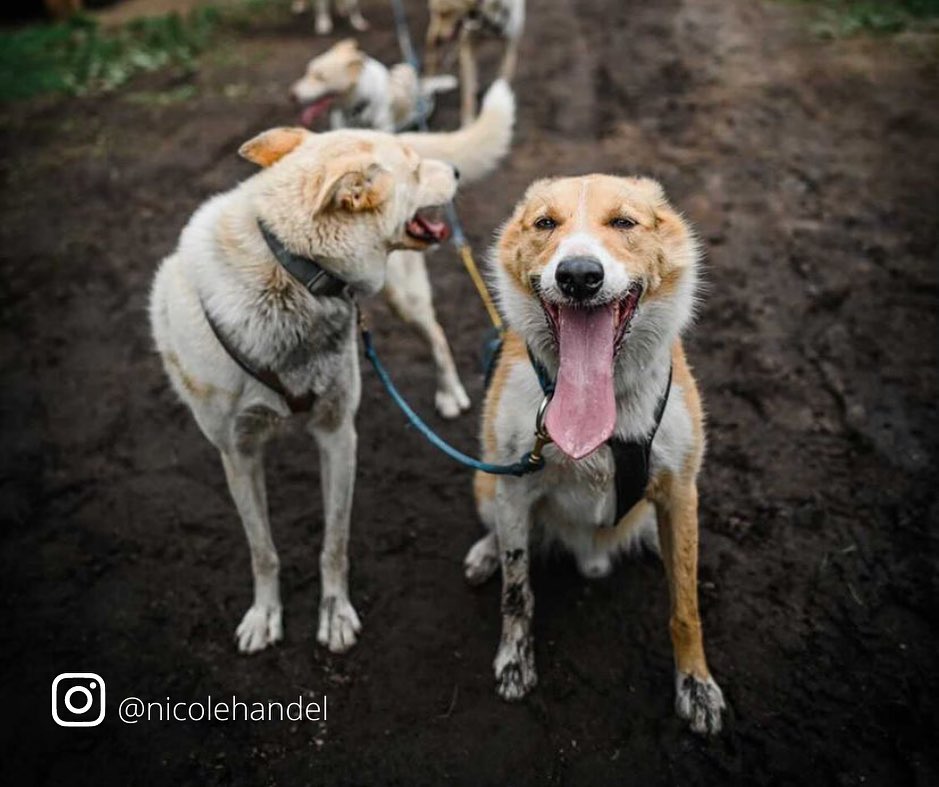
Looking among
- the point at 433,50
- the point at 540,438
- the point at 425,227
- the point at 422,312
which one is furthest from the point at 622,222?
the point at 433,50

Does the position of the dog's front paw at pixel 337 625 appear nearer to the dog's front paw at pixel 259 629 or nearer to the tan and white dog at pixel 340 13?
the dog's front paw at pixel 259 629

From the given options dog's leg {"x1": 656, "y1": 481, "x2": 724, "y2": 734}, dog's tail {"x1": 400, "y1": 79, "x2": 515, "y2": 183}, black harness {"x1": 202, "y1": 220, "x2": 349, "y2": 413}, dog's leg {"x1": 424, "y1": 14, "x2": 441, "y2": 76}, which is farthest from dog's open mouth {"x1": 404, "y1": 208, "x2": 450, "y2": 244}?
dog's leg {"x1": 424, "y1": 14, "x2": 441, "y2": 76}

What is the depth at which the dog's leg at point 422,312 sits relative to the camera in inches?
136

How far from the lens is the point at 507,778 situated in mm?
2266

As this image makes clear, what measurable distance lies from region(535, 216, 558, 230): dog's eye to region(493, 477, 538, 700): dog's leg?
2.76 ft

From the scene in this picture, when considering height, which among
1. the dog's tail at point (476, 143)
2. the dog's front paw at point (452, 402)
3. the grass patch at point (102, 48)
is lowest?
the grass patch at point (102, 48)

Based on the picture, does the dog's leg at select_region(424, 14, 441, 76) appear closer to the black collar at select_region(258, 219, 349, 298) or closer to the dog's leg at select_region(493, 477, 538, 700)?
the black collar at select_region(258, 219, 349, 298)

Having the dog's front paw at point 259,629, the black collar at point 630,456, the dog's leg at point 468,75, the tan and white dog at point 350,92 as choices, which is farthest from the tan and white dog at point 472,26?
the dog's front paw at point 259,629

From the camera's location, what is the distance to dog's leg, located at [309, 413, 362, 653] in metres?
2.61

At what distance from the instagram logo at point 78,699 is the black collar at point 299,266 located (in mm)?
1729

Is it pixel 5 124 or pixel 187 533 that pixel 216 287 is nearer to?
pixel 187 533

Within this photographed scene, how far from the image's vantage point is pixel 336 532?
272 centimetres

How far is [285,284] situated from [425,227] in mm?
579

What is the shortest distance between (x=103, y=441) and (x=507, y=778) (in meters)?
2.75
